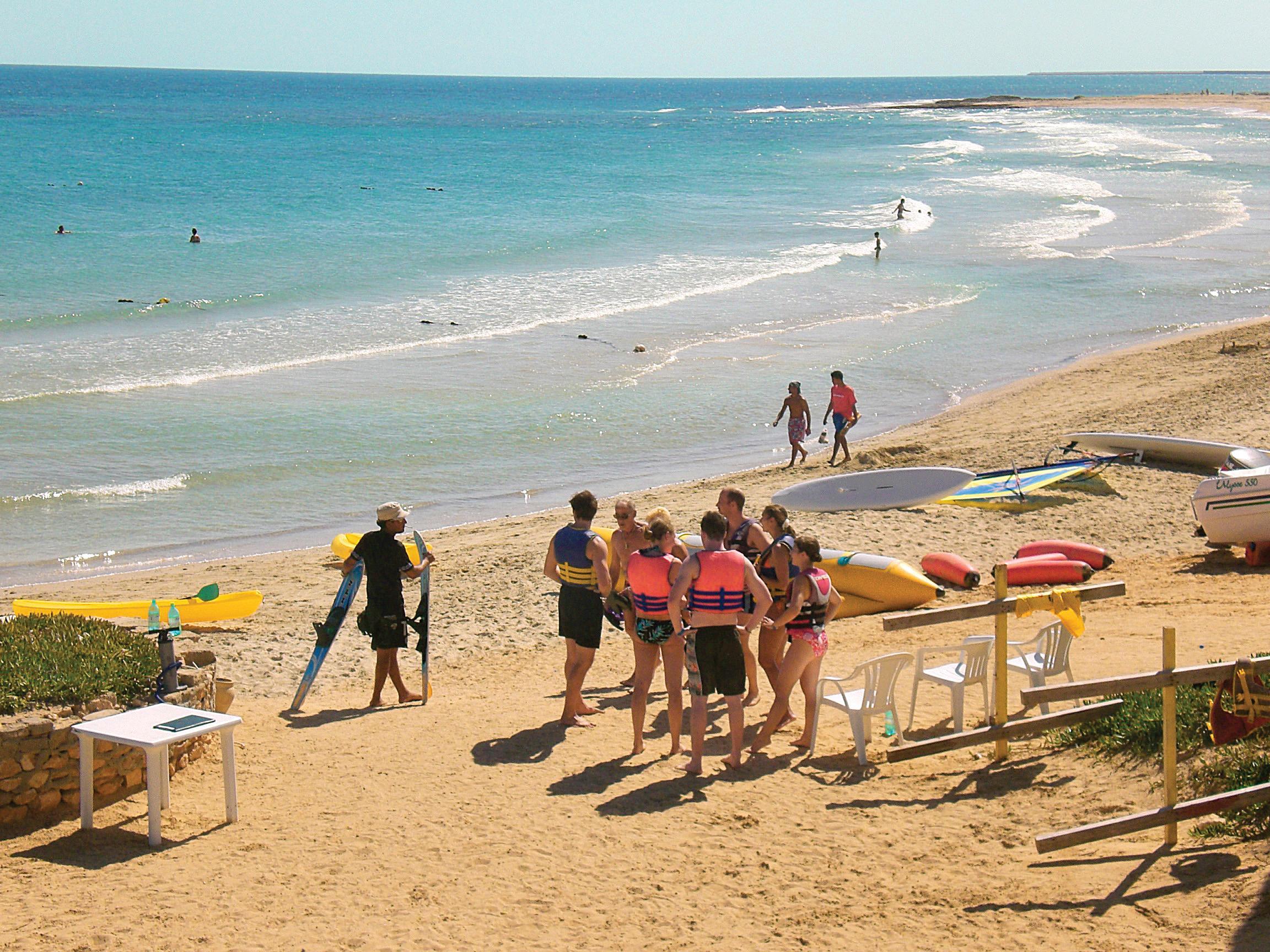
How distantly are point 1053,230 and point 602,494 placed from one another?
2944 cm

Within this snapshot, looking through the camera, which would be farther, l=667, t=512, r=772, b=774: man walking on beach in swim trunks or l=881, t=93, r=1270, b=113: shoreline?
l=881, t=93, r=1270, b=113: shoreline

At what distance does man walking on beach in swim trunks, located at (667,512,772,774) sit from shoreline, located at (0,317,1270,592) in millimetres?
7791

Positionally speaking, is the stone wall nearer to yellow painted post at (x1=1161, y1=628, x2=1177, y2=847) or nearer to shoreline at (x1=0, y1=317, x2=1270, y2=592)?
yellow painted post at (x1=1161, y1=628, x2=1177, y2=847)

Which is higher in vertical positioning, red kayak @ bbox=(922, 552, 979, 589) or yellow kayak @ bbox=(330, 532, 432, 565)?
red kayak @ bbox=(922, 552, 979, 589)

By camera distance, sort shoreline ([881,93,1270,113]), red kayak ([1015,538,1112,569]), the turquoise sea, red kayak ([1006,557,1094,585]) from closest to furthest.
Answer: red kayak ([1006,557,1094,585]), red kayak ([1015,538,1112,569]), the turquoise sea, shoreline ([881,93,1270,113])

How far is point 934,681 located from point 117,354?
66.1 ft

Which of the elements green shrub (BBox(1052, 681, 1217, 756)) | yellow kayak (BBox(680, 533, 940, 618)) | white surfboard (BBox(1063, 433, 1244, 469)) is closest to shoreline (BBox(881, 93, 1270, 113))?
white surfboard (BBox(1063, 433, 1244, 469))

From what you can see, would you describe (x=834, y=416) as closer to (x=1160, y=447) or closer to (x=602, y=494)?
(x=602, y=494)

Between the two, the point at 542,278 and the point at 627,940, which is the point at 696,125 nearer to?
the point at 542,278

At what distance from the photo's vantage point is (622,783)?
672 centimetres

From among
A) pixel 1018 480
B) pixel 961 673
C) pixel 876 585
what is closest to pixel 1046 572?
pixel 876 585

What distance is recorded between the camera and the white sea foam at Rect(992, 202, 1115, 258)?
3612 centimetres

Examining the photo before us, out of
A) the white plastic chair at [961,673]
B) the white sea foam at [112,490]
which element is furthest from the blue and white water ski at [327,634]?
the white sea foam at [112,490]

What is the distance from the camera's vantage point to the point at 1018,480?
13320 mm
